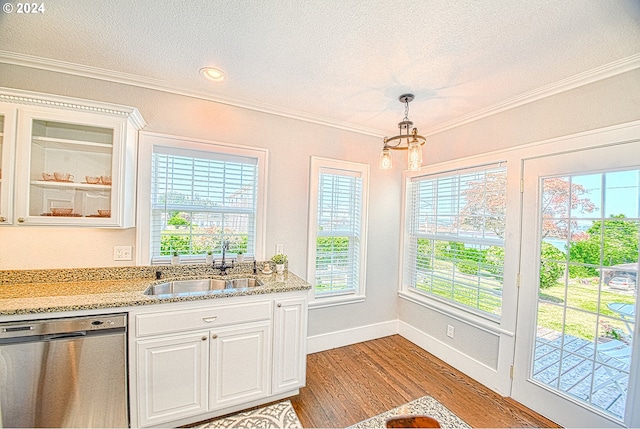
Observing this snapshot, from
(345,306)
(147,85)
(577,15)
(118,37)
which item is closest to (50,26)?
(118,37)

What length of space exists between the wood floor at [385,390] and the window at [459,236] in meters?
0.72

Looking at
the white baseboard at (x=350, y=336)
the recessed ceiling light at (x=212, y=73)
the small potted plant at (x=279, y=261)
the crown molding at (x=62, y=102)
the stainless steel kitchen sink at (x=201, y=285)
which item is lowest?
the white baseboard at (x=350, y=336)

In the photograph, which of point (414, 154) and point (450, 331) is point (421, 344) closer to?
point (450, 331)

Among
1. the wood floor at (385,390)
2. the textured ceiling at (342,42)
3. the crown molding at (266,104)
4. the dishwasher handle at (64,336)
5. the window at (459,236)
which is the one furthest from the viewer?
the window at (459,236)

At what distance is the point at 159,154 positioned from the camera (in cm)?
221

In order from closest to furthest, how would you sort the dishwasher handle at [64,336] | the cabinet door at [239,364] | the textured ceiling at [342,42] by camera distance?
the textured ceiling at [342,42] < the dishwasher handle at [64,336] < the cabinet door at [239,364]

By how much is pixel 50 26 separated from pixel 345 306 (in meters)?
3.34

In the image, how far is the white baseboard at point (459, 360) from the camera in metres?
2.23

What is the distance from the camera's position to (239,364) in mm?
1892

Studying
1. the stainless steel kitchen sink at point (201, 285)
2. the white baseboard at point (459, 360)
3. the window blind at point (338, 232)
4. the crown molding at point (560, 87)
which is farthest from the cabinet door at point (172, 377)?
the crown molding at point (560, 87)

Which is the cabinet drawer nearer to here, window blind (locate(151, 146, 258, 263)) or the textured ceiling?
window blind (locate(151, 146, 258, 263))

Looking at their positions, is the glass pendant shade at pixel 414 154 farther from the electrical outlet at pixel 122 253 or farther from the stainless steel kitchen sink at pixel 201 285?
the electrical outlet at pixel 122 253

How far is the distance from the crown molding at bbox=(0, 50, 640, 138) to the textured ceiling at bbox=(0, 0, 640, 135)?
0.13ft

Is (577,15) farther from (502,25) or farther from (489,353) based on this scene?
(489,353)
